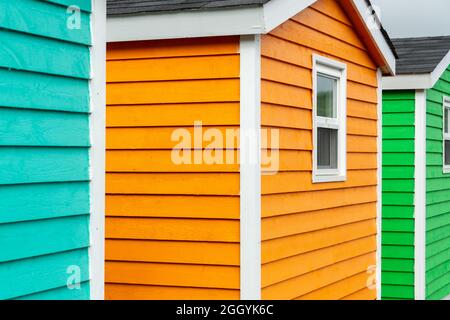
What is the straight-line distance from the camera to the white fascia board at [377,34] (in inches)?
365

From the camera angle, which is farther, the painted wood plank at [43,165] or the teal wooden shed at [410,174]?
the teal wooden shed at [410,174]

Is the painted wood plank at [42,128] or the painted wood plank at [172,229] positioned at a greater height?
the painted wood plank at [42,128]

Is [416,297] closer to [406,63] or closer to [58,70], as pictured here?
[406,63]

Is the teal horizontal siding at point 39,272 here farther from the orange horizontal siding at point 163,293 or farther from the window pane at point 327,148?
the window pane at point 327,148

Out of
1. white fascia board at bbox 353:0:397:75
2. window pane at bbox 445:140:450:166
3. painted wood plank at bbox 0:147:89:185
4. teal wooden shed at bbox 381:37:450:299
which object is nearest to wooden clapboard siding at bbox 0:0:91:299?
painted wood plank at bbox 0:147:89:185

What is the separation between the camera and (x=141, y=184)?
7.48 meters

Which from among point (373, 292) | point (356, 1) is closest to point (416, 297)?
point (373, 292)

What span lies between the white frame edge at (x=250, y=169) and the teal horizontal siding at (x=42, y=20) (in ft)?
6.64

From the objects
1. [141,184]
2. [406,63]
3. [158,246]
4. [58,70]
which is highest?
[406,63]

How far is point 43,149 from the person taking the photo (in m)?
4.93

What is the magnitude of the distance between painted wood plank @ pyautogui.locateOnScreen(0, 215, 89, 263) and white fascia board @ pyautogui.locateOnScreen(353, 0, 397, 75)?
16.0 ft

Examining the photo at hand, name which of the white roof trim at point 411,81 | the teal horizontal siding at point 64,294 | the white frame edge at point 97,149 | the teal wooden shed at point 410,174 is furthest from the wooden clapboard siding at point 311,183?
the teal horizontal siding at point 64,294

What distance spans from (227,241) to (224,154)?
72 centimetres

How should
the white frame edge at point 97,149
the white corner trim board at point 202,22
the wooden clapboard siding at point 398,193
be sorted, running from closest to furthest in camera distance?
the white frame edge at point 97,149
the white corner trim board at point 202,22
the wooden clapboard siding at point 398,193
